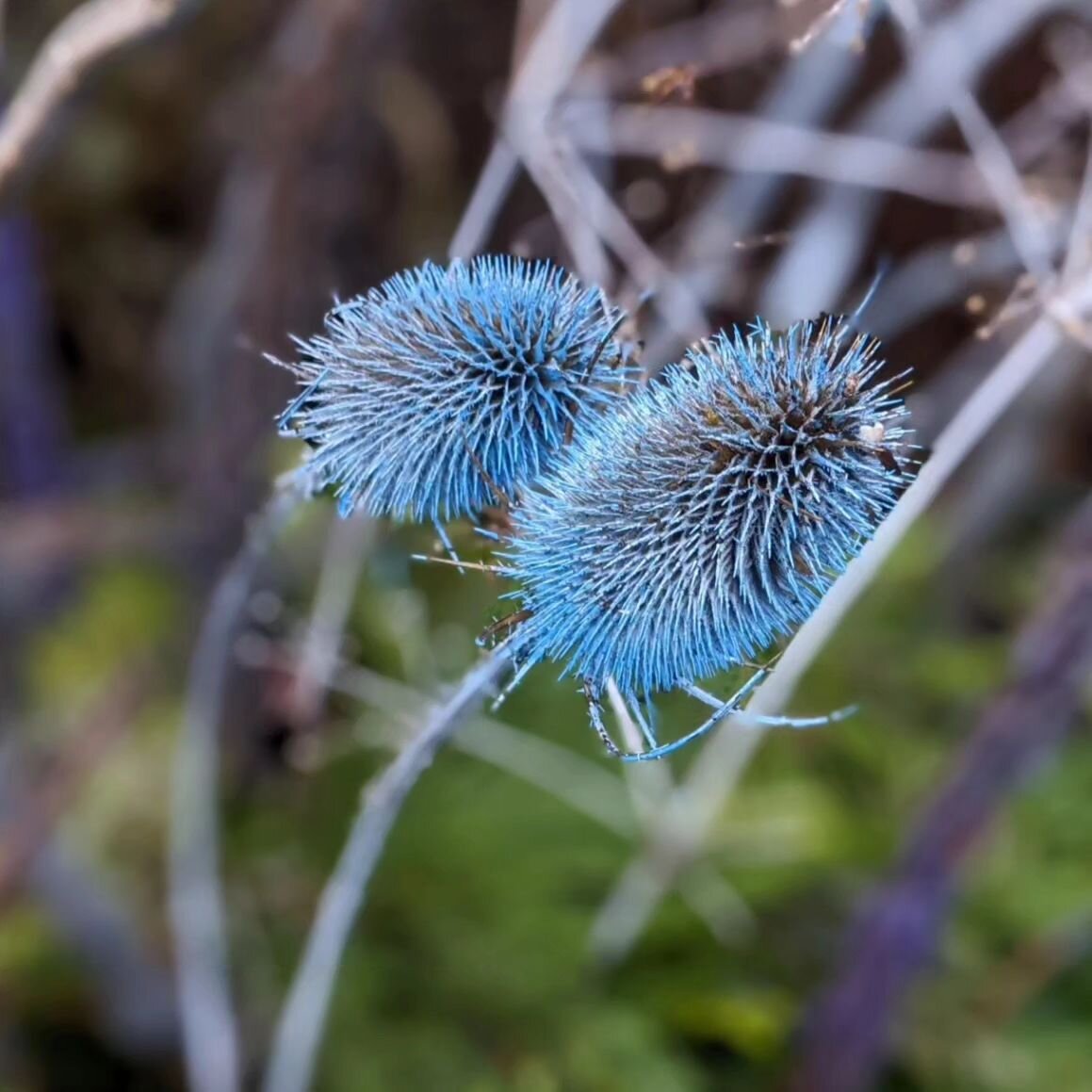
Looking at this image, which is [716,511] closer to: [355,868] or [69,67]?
[355,868]

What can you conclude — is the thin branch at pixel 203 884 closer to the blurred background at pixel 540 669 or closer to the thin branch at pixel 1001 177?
the blurred background at pixel 540 669

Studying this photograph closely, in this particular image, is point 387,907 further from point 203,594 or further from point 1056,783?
point 1056,783

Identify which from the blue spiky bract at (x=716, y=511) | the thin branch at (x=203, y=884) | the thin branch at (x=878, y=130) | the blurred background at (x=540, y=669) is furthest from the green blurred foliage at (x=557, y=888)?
the blue spiky bract at (x=716, y=511)

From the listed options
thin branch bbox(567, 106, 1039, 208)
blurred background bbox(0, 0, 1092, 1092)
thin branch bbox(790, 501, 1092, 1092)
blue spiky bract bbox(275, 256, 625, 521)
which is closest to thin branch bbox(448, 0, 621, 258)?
blurred background bbox(0, 0, 1092, 1092)

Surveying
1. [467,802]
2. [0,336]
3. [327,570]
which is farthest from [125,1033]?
[0,336]

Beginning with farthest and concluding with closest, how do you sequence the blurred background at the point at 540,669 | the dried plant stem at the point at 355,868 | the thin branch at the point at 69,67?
the blurred background at the point at 540,669 → the thin branch at the point at 69,67 → the dried plant stem at the point at 355,868

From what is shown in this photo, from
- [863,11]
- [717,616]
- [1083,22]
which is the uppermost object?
[1083,22]

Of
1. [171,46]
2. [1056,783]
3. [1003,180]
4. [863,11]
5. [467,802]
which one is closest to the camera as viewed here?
[863,11]
